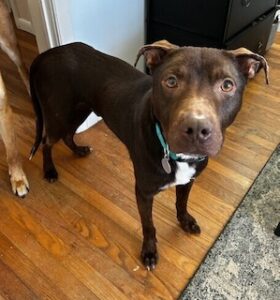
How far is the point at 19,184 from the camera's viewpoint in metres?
1.75

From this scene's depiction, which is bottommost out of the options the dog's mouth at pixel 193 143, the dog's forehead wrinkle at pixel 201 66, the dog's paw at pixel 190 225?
the dog's paw at pixel 190 225

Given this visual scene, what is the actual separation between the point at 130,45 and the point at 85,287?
142 centimetres

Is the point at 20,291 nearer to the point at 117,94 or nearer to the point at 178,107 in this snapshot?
the point at 117,94

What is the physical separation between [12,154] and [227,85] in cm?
117

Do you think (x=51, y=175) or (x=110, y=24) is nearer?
(x=51, y=175)

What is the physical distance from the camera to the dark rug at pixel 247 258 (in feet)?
4.50

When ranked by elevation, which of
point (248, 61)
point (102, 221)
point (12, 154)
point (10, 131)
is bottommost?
point (102, 221)

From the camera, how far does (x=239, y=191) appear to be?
5.83 feet

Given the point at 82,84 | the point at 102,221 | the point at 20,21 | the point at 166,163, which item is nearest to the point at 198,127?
the point at 166,163

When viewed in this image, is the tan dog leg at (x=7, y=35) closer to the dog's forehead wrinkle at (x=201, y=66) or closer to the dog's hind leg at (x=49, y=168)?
the dog's hind leg at (x=49, y=168)

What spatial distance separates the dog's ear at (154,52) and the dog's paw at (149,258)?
0.76m

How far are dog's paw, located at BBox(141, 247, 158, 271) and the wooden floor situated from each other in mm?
25

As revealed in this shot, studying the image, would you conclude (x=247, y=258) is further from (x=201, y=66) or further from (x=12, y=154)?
(x=12, y=154)

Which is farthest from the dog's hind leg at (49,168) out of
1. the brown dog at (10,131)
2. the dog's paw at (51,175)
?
the brown dog at (10,131)
